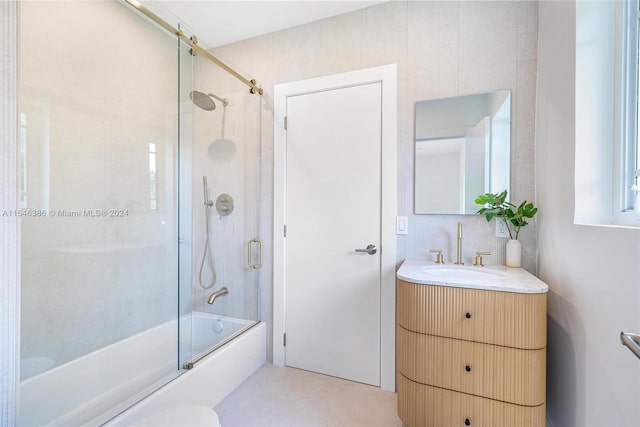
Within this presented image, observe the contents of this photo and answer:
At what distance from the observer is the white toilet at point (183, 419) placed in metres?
1.04

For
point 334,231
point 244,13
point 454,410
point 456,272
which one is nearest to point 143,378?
point 334,231

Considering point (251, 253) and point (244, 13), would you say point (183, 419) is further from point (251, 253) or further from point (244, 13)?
point (244, 13)

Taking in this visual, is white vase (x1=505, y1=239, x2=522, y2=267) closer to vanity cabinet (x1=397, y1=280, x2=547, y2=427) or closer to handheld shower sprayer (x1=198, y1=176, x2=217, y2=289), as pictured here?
Answer: vanity cabinet (x1=397, y1=280, x2=547, y2=427)

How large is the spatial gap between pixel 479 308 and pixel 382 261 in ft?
2.32

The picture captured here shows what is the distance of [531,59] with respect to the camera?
5.39ft

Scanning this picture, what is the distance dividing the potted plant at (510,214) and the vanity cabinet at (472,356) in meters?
0.44

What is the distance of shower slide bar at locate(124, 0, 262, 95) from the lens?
1509mm

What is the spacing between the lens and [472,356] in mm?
1278

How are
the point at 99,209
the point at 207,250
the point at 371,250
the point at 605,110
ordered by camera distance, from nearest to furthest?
1. the point at 605,110
2. the point at 99,209
3. the point at 371,250
4. the point at 207,250

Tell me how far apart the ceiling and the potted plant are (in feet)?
5.01

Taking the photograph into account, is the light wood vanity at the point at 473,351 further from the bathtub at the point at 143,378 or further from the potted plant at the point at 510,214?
the bathtub at the point at 143,378

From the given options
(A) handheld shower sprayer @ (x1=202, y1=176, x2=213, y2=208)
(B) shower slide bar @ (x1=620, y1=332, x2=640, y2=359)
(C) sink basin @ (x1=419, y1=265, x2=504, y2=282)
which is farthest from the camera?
(A) handheld shower sprayer @ (x1=202, y1=176, x2=213, y2=208)

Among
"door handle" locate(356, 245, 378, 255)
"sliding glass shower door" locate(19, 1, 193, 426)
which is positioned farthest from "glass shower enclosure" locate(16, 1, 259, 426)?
"door handle" locate(356, 245, 378, 255)

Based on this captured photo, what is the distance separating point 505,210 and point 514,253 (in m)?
0.25
